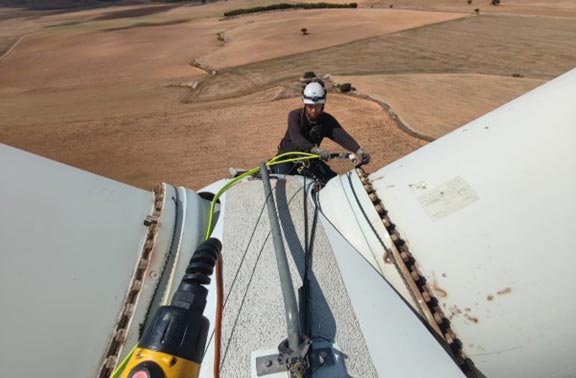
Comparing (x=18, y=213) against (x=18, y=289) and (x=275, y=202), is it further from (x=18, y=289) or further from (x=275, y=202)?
(x=275, y=202)

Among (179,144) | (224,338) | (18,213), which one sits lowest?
(179,144)

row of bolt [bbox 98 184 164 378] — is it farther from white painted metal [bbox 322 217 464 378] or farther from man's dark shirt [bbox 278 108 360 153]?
man's dark shirt [bbox 278 108 360 153]

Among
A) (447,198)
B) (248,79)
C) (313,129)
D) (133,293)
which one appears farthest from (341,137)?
(248,79)

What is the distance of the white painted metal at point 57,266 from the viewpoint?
191 cm

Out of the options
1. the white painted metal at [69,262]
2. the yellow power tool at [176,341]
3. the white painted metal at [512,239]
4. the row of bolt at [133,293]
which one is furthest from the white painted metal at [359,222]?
the yellow power tool at [176,341]

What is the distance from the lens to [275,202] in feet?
9.80

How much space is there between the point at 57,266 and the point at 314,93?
10.8 ft

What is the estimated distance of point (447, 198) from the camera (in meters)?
2.35

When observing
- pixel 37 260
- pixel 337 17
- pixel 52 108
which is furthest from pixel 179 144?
pixel 337 17

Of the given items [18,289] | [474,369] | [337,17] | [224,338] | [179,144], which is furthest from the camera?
[337,17]

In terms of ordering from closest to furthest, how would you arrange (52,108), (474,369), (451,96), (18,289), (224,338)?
(18,289), (224,338), (474,369), (451,96), (52,108)

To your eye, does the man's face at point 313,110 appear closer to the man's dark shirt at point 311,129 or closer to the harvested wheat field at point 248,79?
the man's dark shirt at point 311,129

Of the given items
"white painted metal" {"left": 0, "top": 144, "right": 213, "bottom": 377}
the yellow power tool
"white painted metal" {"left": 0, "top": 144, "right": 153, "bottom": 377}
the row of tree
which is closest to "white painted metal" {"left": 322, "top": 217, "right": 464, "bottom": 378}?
the yellow power tool

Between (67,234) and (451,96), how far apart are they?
36.0 ft
